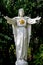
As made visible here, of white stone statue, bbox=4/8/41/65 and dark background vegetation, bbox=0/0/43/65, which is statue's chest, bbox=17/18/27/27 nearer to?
white stone statue, bbox=4/8/41/65

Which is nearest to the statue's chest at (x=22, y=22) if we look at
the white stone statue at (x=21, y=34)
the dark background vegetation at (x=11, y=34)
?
the white stone statue at (x=21, y=34)

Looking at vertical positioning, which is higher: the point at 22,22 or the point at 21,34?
the point at 22,22

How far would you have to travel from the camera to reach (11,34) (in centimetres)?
1014

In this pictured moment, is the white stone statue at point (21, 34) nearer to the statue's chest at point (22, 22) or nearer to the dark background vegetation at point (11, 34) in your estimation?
the statue's chest at point (22, 22)

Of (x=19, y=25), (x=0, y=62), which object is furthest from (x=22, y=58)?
(x=0, y=62)

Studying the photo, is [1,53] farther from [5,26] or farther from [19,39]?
[19,39]

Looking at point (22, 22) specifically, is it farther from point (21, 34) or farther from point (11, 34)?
point (11, 34)

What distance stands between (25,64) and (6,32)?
8.57 ft

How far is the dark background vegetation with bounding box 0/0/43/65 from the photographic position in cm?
959

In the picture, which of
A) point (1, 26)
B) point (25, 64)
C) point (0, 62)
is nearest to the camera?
point (25, 64)

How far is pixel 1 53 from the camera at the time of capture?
31.7 feet

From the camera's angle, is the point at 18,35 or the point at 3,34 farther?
the point at 3,34

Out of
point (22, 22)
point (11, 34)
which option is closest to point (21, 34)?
point (22, 22)

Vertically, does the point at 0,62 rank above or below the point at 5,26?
below
